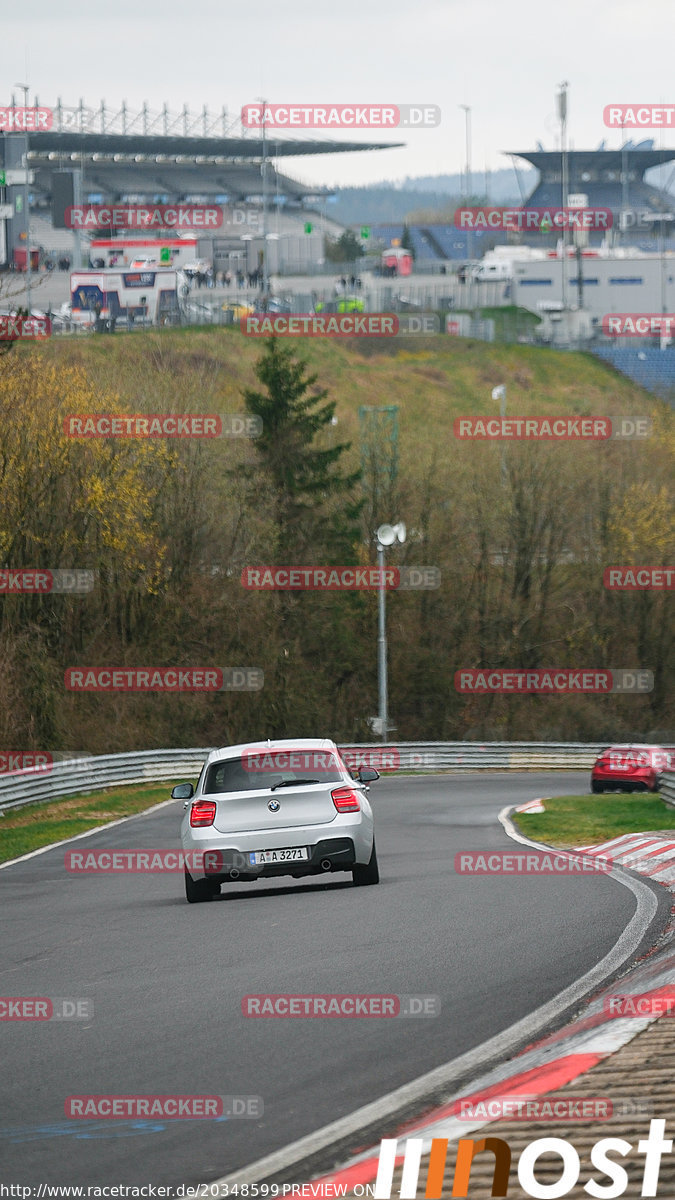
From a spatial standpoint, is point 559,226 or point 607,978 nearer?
point 607,978

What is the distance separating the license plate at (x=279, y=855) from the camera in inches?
532

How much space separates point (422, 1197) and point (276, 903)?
8.12m

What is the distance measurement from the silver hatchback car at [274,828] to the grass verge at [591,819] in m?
6.57

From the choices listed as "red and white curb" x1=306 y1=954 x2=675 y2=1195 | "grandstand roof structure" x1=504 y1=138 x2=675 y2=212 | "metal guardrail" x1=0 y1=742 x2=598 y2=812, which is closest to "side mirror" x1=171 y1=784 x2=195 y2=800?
"red and white curb" x1=306 y1=954 x2=675 y2=1195

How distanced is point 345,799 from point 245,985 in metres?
4.41

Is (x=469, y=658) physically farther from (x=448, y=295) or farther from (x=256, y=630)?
(x=448, y=295)

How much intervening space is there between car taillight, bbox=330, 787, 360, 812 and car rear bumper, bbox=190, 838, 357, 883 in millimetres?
266

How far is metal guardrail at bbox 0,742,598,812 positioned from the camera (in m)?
30.5

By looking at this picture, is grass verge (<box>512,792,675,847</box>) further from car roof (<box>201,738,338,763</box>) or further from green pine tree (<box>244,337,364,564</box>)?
green pine tree (<box>244,337,364,564</box>)

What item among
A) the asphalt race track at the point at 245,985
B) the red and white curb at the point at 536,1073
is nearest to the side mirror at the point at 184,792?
the asphalt race track at the point at 245,985

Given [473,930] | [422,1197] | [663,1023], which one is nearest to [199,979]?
[473,930]

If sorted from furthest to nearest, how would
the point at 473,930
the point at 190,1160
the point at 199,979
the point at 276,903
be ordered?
1. the point at 276,903
2. the point at 473,930
3. the point at 199,979
4. the point at 190,1160

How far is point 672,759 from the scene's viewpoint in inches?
1332

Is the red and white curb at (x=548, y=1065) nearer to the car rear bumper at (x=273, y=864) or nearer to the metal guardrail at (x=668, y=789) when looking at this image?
the car rear bumper at (x=273, y=864)
